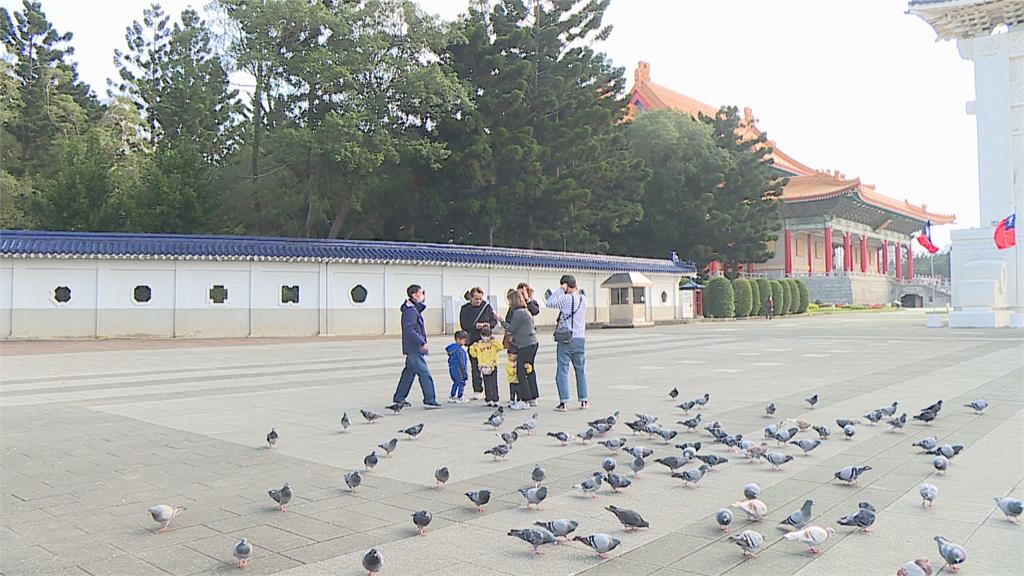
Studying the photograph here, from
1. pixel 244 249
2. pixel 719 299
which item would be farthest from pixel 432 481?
pixel 719 299

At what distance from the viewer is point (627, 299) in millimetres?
31078

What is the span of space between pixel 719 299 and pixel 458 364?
31.3 m

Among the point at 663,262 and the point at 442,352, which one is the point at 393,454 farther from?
the point at 663,262

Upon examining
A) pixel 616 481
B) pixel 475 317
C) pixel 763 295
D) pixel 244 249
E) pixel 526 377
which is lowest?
pixel 616 481

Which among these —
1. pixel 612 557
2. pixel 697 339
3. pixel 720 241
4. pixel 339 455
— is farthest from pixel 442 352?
pixel 720 241

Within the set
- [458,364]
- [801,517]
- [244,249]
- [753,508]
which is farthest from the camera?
[244,249]

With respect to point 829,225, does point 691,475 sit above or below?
below

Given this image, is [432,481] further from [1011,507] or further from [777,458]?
[1011,507]

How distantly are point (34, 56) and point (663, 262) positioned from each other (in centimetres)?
3084

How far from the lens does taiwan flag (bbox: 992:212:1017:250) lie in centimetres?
2445

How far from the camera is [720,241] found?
4034cm

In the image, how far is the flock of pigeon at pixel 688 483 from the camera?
3684 mm

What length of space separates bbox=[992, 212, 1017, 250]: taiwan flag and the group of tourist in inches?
842

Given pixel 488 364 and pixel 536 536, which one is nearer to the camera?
pixel 536 536
